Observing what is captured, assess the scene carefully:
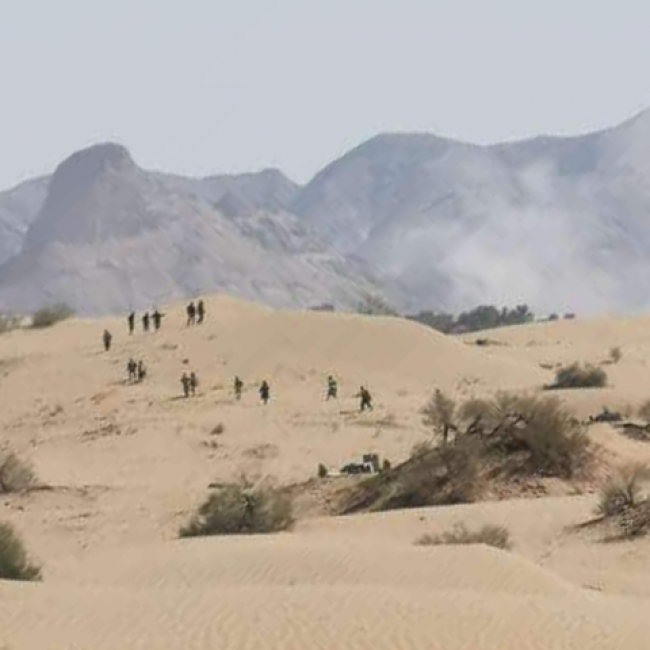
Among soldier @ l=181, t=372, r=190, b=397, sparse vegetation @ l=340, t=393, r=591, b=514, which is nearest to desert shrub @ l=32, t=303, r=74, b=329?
soldier @ l=181, t=372, r=190, b=397

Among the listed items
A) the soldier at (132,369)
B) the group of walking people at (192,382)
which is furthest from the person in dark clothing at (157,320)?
the soldier at (132,369)

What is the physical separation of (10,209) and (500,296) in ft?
243

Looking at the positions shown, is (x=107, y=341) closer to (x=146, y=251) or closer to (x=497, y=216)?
(x=146, y=251)

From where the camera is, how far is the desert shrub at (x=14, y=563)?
14992 mm

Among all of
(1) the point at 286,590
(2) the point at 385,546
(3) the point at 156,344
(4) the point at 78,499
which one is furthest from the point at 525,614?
(3) the point at 156,344

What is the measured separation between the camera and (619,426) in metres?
25.6

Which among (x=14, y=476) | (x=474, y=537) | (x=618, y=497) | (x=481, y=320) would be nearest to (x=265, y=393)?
(x=14, y=476)

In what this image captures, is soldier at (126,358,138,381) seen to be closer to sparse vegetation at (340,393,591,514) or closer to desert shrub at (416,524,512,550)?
sparse vegetation at (340,393,591,514)

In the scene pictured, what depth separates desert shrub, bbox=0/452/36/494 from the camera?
960 inches

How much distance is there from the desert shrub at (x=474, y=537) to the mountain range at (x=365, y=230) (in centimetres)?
8841

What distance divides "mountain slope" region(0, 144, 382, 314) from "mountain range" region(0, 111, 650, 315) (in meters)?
0.24

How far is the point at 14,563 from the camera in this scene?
15328mm

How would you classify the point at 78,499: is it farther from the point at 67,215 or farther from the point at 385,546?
the point at 67,215

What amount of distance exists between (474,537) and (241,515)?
4.05 meters
